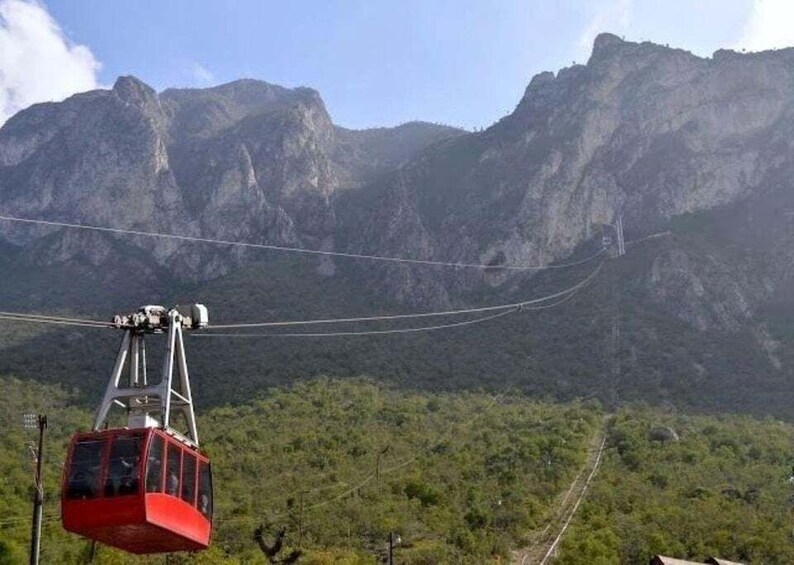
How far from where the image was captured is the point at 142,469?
60.0ft

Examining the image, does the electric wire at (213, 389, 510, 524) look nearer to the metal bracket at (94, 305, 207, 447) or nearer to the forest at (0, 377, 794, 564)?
the forest at (0, 377, 794, 564)

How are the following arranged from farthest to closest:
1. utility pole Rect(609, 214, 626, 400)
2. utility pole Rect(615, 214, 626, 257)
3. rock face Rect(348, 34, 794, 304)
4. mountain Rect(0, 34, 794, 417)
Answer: rock face Rect(348, 34, 794, 304) < utility pole Rect(615, 214, 626, 257) < mountain Rect(0, 34, 794, 417) < utility pole Rect(609, 214, 626, 400)

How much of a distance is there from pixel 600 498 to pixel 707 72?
10374 centimetres

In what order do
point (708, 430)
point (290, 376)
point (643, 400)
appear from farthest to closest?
point (290, 376)
point (643, 400)
point (708, 430)

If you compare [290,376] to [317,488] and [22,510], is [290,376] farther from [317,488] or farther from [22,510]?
[22,510]

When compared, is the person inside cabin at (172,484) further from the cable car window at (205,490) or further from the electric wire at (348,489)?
the electric wire at (348,489)

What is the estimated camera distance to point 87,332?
115 meters

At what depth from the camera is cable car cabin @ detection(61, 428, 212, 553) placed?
1825 cm

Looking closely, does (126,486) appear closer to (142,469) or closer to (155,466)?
(142,469)

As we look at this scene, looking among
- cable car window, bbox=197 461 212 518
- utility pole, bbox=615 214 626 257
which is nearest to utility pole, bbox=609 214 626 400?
utility pole, bbox=615 214 626 257

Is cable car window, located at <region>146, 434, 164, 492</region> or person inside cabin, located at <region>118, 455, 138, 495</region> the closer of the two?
person inside cabin, located at <region>118, 455, 138, 495</region>

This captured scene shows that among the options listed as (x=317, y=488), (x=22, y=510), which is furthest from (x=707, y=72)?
(x=22, y=510)

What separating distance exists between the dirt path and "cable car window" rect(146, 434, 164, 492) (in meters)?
37.7

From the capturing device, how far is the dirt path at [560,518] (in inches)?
2128
